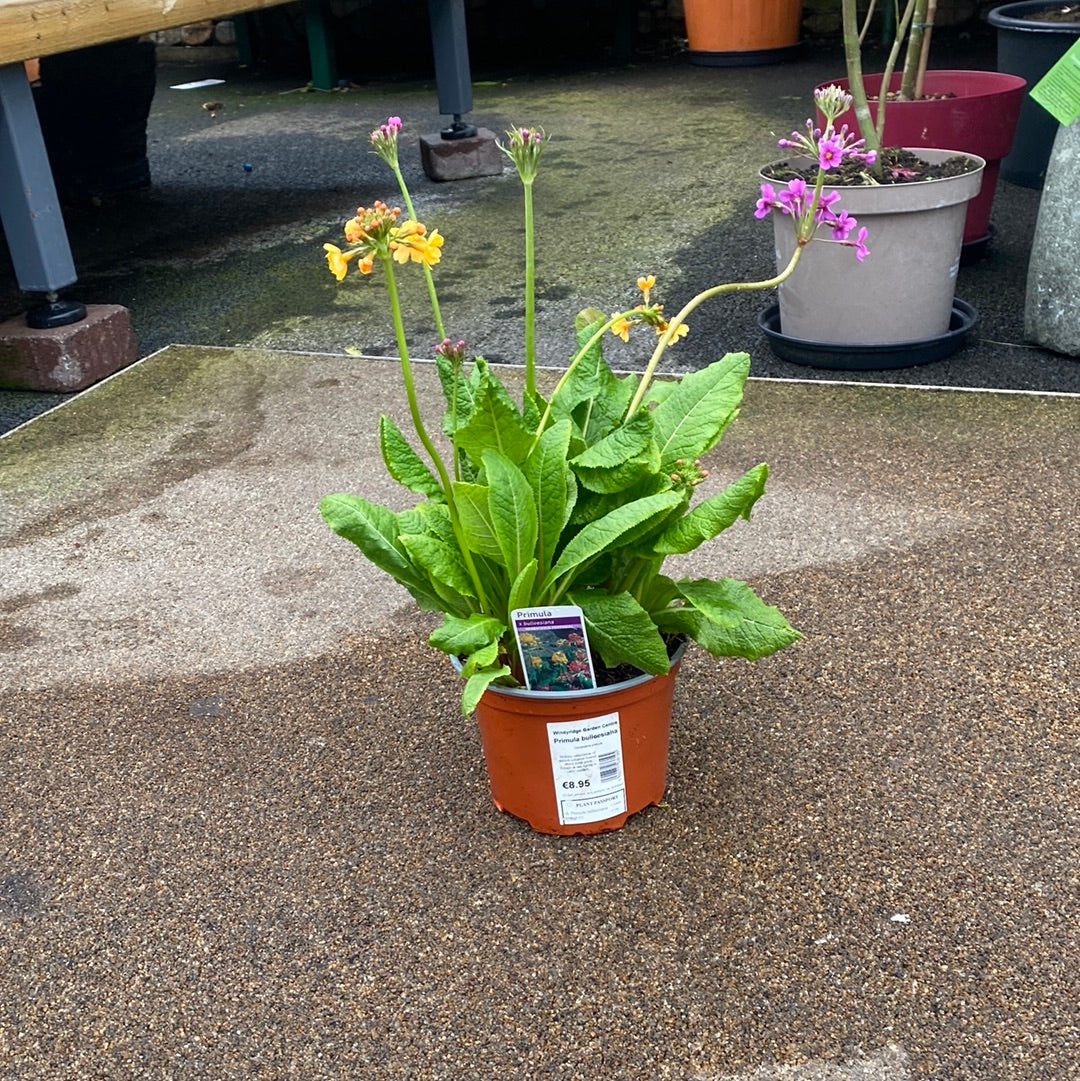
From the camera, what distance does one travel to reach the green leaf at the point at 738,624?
1.69m

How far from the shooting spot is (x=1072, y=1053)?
4.65ft

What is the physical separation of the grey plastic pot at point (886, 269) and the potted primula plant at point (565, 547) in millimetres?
1389

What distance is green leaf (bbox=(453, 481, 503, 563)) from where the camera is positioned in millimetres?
1611

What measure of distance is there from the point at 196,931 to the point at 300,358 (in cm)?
242

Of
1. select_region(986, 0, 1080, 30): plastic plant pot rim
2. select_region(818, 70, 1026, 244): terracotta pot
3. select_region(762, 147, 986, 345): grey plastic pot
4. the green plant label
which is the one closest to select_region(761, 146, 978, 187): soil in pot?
select_region(762, 147, 986, 345): grey plastic pot

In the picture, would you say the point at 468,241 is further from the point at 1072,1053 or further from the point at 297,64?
the point at 297,64

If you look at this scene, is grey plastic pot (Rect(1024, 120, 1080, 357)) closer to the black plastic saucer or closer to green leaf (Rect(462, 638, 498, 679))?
the black plastic saucer

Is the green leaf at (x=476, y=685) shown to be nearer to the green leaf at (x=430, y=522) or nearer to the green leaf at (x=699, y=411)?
the green leaf at (x=430, y=522)

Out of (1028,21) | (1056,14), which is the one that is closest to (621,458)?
(1028,21)

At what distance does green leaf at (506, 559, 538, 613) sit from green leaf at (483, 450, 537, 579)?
3 cm

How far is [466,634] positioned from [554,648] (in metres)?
0.12

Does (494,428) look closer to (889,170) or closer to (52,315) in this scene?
(889,170)

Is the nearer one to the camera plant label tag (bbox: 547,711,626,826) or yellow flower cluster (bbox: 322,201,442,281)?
yellow flower cluster (bbox: 322,201,442,281)

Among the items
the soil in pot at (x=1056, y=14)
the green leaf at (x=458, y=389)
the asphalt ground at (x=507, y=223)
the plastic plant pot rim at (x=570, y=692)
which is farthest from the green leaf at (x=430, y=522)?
the soil in pot at (x=1056, y=14)
